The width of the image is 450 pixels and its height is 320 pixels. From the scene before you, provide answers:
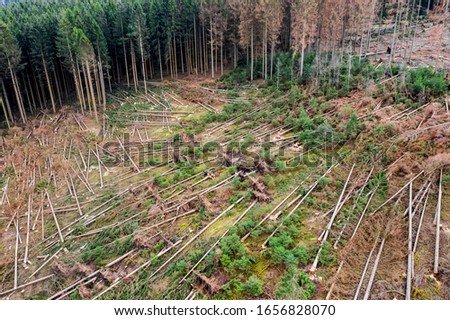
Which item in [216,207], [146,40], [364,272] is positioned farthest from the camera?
[146,40]

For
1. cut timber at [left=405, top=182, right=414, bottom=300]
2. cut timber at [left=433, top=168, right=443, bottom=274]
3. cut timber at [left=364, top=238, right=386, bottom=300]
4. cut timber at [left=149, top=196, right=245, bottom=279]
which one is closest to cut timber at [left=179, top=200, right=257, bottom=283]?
cut timber at [left=149, top=196, right=245, bottom=279]

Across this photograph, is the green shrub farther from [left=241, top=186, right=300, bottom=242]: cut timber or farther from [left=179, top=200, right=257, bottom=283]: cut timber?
[left=241, top=186, right=300, bottom=242]: cut timber

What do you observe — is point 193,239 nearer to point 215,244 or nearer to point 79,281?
point 215,244

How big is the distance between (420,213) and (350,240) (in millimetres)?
3014

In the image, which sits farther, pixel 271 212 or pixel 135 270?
pixel 271 212

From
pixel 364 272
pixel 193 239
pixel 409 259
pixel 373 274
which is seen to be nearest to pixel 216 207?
pixel 193 239

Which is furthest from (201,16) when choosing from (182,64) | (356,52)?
(356,52)

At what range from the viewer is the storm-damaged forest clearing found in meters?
9.61

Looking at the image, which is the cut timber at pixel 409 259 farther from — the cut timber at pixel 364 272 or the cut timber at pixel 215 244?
the cut timber at pixel 215 244

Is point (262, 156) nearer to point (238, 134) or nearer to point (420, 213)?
point (238, 134)

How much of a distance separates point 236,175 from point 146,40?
22.7 meters

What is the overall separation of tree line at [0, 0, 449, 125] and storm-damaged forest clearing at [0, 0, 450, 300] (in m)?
0.26

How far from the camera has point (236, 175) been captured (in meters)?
14.7

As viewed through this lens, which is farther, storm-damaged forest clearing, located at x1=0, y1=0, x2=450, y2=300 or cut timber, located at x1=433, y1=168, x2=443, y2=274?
storm-damaged forest clearing, located at x1=0, y1=0, x2=450, y2=300
